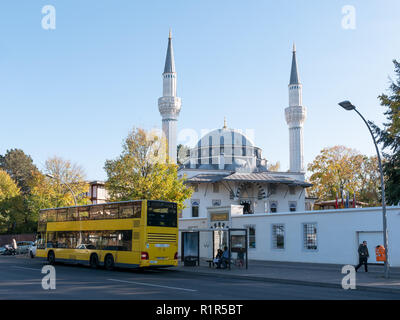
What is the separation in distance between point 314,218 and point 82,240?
1454 centimetres

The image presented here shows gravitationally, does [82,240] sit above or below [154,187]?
below

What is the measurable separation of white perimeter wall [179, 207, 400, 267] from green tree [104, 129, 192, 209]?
8226mm

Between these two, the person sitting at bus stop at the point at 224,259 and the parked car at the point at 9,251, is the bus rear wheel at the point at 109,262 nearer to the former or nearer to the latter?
the person sitting at bus stop at the point at 224,259

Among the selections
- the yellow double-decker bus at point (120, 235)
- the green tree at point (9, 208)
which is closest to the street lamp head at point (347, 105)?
the yellow double-decker bus at point (120, 235)

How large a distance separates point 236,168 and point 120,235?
148 feet

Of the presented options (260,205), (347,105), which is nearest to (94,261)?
(347,105)

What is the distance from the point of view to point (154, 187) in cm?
3803

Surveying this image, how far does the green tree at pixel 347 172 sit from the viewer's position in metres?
62.4

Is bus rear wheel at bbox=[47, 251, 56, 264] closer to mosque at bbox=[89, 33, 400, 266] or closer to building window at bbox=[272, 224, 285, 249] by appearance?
mosque at bbox=[89, 33, 400, 266]

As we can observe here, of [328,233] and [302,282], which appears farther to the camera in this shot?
[328,233]

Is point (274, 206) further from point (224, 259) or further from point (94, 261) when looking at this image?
point (94, 261)

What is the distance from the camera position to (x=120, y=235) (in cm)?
2338
